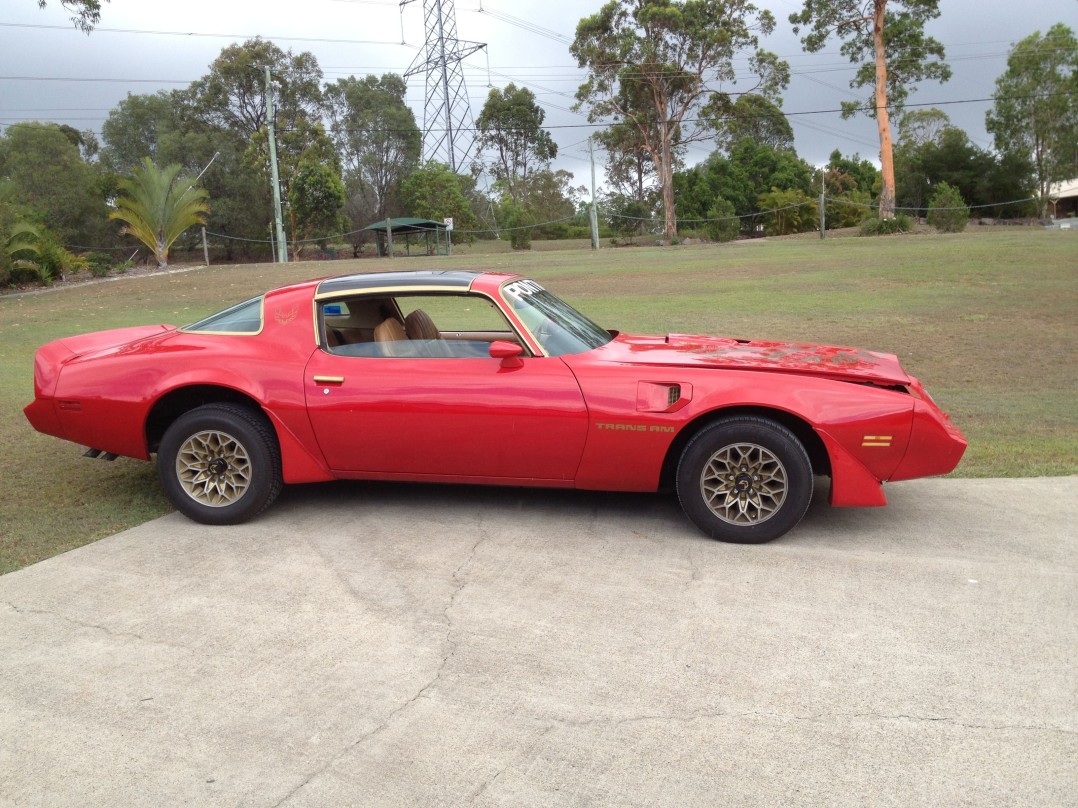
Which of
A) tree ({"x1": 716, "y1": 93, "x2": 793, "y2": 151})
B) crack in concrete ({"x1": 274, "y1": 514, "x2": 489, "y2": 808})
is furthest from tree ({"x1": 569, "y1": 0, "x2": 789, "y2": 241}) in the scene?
crack in concrete ({"x1": 274, "y1": 514, "x2": 489, "y2": 808})

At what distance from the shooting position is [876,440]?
15.8 feet

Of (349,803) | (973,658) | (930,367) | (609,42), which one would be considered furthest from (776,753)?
(609,42)

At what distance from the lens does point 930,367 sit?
1055cm

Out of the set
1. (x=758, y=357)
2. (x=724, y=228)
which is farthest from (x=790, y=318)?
(x=724, y=228)

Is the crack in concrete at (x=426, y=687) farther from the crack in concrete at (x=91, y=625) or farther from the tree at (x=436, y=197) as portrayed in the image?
the tree at (x=436, y=197)

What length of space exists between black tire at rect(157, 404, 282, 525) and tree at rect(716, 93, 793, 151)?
2209 inches

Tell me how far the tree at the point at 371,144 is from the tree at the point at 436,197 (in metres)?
7.56

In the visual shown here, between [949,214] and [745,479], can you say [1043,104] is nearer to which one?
[949,214]

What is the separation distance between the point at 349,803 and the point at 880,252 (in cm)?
2741

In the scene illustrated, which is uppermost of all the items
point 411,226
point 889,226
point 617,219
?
point 617,219

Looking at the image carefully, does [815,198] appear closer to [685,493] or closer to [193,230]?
[193,230]

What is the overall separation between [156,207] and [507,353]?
38.5 m

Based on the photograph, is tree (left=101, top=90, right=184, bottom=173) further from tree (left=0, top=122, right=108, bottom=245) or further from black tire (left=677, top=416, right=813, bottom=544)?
black tire (left=677, top=416, right=813, bottom=544)

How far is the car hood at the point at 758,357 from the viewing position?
5102 mm
